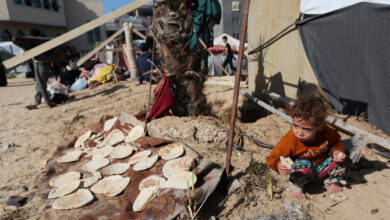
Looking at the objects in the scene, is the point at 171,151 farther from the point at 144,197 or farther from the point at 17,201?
the point at 17,201

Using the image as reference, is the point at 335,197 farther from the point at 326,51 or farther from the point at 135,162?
the point at 326,51

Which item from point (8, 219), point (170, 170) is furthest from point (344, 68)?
point (8, 219)

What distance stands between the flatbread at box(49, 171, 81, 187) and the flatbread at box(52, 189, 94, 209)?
0.94 feet

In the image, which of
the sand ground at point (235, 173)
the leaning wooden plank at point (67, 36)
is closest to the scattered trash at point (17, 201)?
the sand ground at point (235, 173)

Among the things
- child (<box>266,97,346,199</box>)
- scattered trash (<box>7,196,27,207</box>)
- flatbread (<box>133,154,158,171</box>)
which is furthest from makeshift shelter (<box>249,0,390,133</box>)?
scattered trash (<box>7,196,27,207</box>)

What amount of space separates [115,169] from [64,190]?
0.54 meters

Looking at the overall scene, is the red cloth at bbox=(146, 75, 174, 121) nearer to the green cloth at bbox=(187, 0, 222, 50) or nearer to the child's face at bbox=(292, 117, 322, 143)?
the green cloth at bbox=(187, 0, 222, 50)

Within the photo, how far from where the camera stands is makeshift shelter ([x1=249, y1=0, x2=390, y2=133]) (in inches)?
108

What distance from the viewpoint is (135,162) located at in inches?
104

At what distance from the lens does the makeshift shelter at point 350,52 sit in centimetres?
274

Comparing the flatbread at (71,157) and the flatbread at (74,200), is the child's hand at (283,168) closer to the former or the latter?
the flatbread at (74,200)

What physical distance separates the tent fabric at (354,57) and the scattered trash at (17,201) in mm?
4413

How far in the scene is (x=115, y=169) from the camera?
2.58 meters

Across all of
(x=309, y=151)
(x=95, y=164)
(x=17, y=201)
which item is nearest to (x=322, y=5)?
(x=309, y=151)
